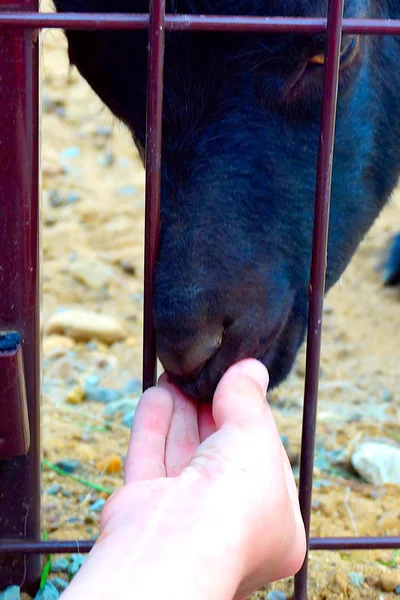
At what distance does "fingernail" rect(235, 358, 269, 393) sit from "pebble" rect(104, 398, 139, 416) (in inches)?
53.6

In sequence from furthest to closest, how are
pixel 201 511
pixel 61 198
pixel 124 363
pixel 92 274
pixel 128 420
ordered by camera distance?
pixel 61 198
pixel 92 274
pixel 124 363
pixel 128 420
pixel 201 511

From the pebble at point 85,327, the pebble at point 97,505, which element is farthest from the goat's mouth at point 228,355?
the pebble at point 85,327

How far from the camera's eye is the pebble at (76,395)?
10.7ft

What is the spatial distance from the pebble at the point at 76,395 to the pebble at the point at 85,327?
1.72 ft

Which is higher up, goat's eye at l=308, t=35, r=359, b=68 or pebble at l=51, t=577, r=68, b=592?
goat's eye at l=308, t=35, r=359, b=68

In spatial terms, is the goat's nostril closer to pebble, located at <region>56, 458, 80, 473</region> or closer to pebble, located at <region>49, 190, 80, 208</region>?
pebble, located at <region>56, 458, 80, 473</region>

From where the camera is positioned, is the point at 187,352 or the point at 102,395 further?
the point at 102,395

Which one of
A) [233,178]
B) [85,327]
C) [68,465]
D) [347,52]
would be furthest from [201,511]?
[85,327]

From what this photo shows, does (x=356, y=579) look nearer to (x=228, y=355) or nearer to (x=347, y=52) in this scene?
(x=228, y=355)

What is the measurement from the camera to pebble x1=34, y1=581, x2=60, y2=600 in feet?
6.97

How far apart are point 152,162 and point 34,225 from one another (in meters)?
0.32

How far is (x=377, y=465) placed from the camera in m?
2.80

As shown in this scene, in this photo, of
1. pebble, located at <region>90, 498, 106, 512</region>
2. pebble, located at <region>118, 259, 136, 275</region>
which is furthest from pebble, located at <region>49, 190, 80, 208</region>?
pebble, located at <region>90, 498, 106, 512</region>

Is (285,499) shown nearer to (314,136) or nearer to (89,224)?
(314,136)
